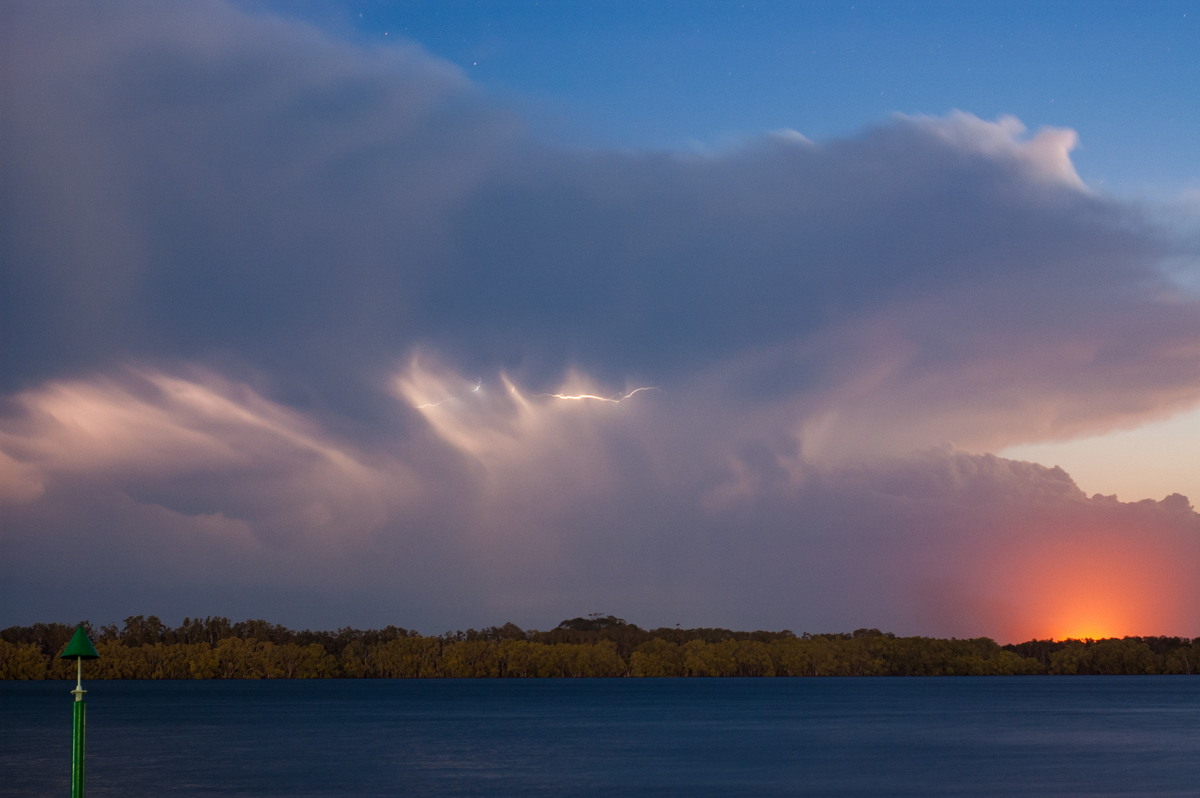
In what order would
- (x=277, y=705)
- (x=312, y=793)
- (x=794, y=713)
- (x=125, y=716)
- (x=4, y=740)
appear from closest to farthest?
(x=312, y=793)
(x=4, y=740)
(x=125, y=716)
(x=794, y=713)
(x=277, y=705)

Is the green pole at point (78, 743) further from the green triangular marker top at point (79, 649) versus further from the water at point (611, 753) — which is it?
the water at point (611, 753)

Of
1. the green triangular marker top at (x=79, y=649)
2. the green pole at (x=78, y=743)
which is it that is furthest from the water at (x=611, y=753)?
the green triangular marker top at (x=79, y=649)

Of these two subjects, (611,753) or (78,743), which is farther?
(611,753)

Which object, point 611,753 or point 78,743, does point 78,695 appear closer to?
point 78,743

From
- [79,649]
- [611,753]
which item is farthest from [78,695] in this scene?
[611,753]

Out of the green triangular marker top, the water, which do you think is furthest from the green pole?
the water

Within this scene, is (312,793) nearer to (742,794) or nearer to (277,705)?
(742,794)

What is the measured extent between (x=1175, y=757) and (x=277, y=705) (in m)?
129

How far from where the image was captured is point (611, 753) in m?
83.0

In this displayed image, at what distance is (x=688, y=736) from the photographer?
100m

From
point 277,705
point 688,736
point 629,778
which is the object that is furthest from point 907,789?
point 277,705

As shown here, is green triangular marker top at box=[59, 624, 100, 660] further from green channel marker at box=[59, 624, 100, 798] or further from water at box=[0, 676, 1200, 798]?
water at box=[0, 676, 1200, 798]

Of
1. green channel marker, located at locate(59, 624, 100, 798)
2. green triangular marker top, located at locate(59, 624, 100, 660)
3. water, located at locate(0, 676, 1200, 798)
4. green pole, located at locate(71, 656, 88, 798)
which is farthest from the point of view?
water, located at locate(0, 676, 1200, 798)

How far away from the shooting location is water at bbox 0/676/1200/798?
196ft
